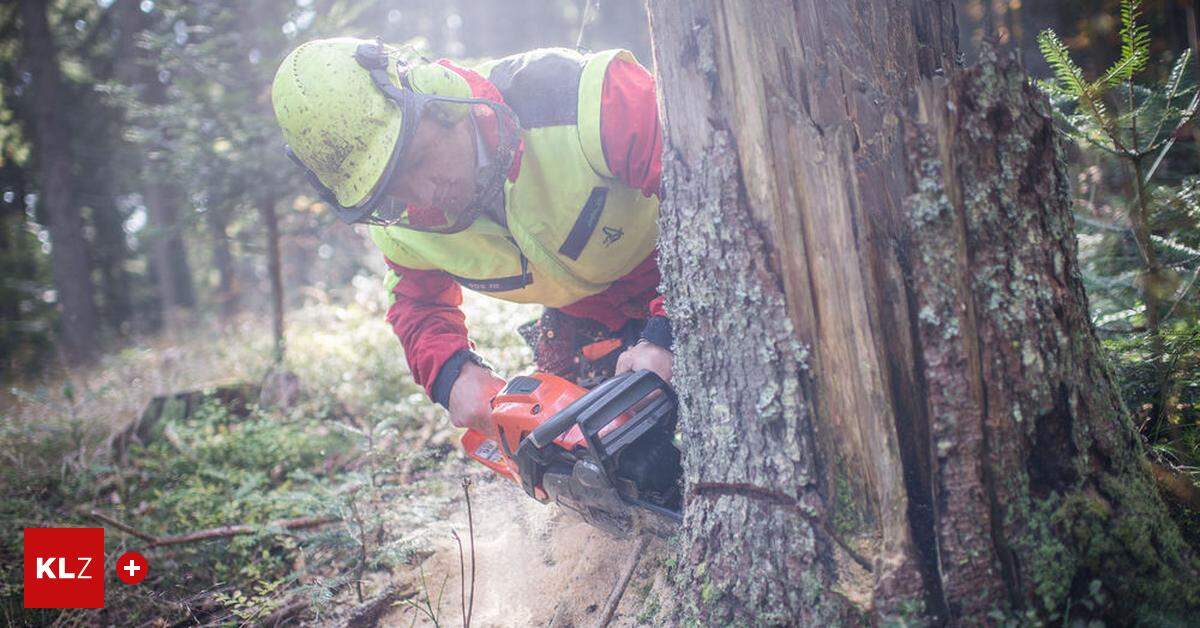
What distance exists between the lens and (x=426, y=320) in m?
3.38

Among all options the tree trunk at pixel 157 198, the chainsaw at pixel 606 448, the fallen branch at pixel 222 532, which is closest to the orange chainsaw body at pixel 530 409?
the chainsaw at pixel 606 448

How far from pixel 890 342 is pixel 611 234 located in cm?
139

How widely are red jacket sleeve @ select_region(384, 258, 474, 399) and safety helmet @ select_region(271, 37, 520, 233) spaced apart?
2.79 feet

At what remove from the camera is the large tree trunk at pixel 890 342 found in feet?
5.09

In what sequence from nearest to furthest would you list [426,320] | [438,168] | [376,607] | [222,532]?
[438,168] < [376,607] < [222,532] < [426,320]

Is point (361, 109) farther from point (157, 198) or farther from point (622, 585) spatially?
point (157, 198)

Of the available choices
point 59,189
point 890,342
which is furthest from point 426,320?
point 59,189

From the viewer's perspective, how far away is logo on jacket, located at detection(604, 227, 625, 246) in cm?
282

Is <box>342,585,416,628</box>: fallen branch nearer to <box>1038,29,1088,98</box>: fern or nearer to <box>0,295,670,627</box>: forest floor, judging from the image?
<box>0,295,670,627</box>: forest floor

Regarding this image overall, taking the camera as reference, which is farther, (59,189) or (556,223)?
(59,189)

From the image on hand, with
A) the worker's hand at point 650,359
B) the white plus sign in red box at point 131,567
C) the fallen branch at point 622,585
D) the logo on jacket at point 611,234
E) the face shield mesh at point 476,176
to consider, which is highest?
the face shield mesh at point 476,176

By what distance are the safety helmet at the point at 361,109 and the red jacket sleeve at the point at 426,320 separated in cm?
85

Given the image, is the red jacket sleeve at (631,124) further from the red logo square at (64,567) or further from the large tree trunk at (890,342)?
the red logo square at (64,567)

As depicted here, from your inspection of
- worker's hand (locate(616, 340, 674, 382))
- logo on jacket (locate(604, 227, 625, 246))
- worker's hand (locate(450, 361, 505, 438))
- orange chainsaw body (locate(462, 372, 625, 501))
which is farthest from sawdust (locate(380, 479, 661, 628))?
logo on jacket (locate(604, 227, 625, 246))
